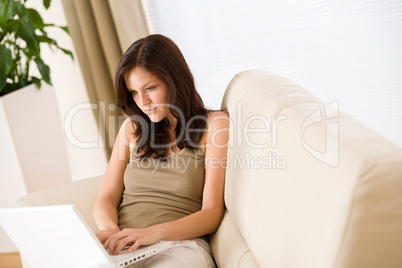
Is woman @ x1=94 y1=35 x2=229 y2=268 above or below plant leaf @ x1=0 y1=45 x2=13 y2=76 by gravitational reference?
below

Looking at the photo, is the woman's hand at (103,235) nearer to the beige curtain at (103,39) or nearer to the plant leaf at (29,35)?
the plant leaf at (29,35)

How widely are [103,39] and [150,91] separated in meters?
1.13

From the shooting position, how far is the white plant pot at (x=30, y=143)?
8.18 feet

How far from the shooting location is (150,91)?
5.42ft

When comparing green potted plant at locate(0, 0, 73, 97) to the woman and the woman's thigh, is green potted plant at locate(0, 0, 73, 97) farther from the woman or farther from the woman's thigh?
the woman's thigh

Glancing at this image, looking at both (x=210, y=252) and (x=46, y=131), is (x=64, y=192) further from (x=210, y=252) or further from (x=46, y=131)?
(x=46, y=131)

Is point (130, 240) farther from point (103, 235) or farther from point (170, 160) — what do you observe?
point (170, 160)

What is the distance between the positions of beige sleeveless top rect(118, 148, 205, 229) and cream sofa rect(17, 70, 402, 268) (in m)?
0.14

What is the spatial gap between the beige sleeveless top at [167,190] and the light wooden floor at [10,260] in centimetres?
118

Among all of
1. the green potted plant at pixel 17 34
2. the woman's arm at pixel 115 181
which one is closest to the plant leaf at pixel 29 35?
the green potted plant at pixel 17 34

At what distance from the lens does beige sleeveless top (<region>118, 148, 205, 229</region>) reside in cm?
163

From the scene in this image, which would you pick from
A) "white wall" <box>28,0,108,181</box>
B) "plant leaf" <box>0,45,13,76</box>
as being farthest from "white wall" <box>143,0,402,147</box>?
"plant leaf" <box>0,45,13,76</box>

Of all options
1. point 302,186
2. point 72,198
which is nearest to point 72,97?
point 72,198

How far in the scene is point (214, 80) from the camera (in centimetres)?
286
